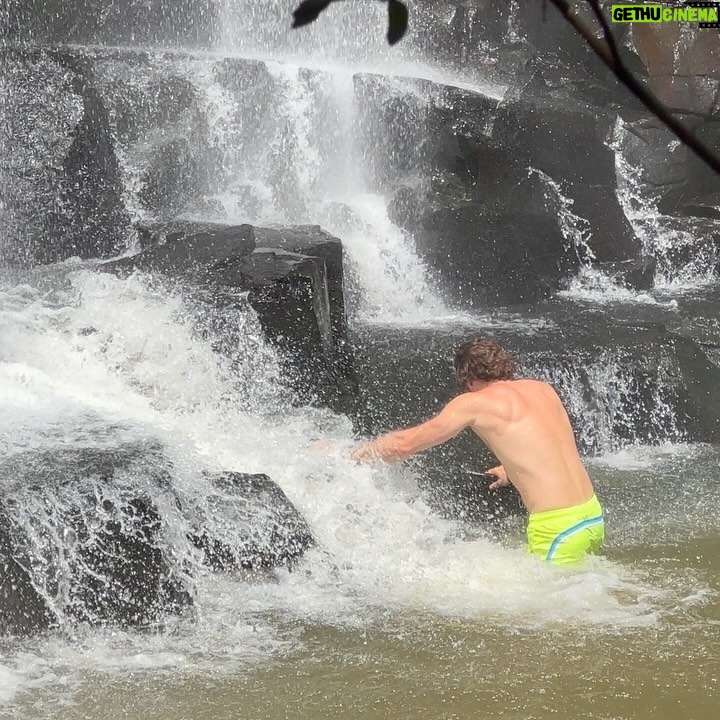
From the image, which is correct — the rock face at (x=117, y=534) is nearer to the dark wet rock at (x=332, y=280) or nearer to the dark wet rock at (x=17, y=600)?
the dark wet rock at (x=17, y=600)

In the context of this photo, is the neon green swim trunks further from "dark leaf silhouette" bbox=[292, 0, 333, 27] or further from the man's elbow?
"dark leaf silhouette" bbox=[292, 0, 333, 27]

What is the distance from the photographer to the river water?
3.93 meters

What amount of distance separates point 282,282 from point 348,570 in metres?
2.71

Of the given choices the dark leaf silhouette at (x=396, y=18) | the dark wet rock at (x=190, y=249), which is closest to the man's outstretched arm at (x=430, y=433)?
the dark wet rock at (x=190, y=249)

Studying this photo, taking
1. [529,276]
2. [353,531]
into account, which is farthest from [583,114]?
[353,531]

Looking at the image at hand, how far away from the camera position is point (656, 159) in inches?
490

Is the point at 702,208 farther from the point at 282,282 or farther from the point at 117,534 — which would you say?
the point at 117,534

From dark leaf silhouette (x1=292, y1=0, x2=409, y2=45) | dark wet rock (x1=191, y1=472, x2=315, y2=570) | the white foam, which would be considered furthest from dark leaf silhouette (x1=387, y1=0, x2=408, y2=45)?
dark wet rock (x1=191, y1=472, x2=315, y2=570)

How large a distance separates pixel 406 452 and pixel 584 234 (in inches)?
266

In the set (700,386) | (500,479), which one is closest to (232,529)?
(500,479)

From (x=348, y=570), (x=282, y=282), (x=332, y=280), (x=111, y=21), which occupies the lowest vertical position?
(x=348, y=570)

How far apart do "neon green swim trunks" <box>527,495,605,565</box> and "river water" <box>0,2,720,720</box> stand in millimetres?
92

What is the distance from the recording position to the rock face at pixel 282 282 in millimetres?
7188

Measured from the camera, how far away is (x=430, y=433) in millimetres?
5016
